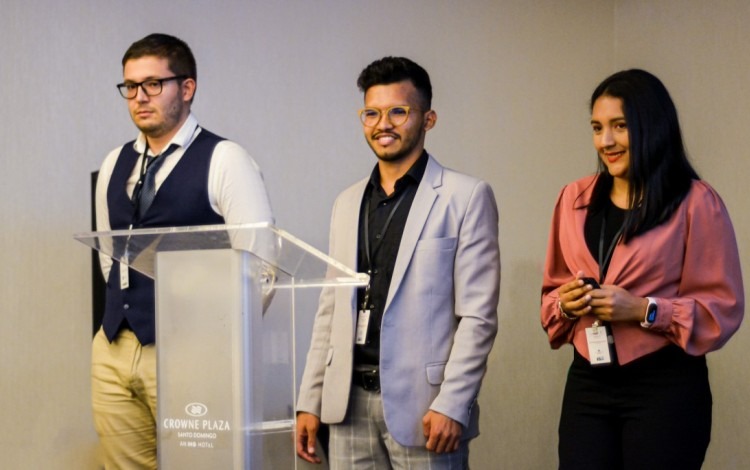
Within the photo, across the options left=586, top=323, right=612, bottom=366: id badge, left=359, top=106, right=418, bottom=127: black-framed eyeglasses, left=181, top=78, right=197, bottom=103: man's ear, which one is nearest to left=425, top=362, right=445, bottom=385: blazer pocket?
left=586, top=323, right=612, bottom=366: id badge

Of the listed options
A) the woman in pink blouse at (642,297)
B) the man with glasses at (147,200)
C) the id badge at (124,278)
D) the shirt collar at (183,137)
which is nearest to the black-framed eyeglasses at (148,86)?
the man with glasses at (147,200)

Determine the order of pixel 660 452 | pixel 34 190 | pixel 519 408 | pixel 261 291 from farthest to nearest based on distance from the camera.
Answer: pixel 519 408 < pixel 34 190 < pixel 660 452 < pixel 261 291

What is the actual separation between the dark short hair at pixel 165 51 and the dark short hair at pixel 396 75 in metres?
0.52

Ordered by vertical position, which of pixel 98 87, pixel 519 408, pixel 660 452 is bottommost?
pixel 519 408

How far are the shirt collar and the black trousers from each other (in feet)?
4.06

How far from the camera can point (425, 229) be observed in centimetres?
261

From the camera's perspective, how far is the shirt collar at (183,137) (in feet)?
9.07

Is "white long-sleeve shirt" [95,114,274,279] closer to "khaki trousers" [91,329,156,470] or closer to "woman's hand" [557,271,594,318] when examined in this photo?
"khaki trousers" [91,329,156,470]

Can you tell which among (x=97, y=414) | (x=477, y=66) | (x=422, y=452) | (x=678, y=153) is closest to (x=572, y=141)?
(x=477, y=66)

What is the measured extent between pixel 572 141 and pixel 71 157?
6.91ft

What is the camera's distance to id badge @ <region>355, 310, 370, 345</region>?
102 inches

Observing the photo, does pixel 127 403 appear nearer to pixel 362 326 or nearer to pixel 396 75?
pixel 362 326

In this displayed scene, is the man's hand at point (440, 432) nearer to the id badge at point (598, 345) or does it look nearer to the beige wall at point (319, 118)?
the id badge at point (598, 345)

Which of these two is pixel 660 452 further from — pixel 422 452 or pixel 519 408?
pixel 519 408
